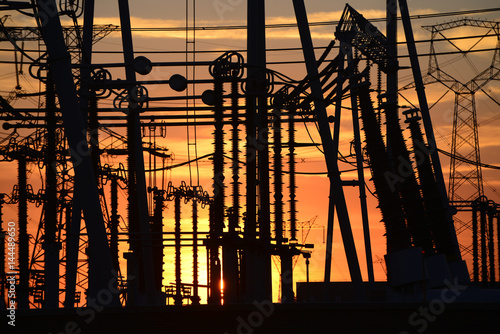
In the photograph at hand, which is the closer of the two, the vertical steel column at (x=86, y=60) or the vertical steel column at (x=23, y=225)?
the vertical steel column at (x=86, y=60)

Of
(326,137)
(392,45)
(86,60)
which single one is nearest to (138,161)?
(86,60)

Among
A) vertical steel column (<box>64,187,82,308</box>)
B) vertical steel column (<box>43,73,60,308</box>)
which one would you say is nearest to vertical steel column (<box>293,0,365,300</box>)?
vertical steel column (<box>64,187,82,308</box>)

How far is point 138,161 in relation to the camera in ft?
97.9

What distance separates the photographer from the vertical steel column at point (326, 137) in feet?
90.2

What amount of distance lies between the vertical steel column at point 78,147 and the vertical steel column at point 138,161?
6305 mm

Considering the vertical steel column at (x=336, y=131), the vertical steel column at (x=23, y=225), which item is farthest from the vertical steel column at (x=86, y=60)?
the vertical steel column at (x=23, y=225)

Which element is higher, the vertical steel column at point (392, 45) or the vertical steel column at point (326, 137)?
the vertical steel column at point (392, 45)

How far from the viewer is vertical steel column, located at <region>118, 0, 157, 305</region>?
29031 millimetres

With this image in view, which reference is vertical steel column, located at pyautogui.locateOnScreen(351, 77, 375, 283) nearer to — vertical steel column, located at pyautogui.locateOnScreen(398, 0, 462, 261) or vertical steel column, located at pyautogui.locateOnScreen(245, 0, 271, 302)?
Result: vertical steel column, located at pyautogui.locateOnScreen(398, 0, 462, 261)

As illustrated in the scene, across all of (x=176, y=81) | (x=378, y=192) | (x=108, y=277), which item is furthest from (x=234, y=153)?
Answer: (x=108, y=277)

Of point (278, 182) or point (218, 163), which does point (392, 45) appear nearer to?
point (278, 182)

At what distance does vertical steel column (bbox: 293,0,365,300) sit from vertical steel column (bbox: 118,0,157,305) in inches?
216

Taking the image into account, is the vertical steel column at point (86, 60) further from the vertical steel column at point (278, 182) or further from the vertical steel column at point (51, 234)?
the vertical steel column at point (278, 182)

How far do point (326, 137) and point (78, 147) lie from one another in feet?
28.6
